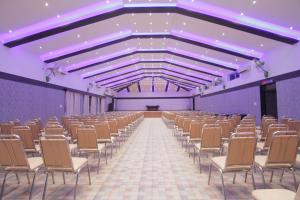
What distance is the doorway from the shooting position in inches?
672

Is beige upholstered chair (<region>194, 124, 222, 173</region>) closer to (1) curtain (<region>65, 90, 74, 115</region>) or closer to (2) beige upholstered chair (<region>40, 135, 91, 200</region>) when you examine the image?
(2) beige upholstered chair (<region>40, 135, 91, 200</region>)

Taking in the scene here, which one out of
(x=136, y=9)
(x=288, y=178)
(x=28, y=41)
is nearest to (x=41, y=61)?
(x=28, y=41)

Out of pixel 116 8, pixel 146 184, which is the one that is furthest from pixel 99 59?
pixel 146 184

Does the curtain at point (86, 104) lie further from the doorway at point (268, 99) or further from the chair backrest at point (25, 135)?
the chair backrest at point (25, 135)

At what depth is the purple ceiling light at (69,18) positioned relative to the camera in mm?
12648

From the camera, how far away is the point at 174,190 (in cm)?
438

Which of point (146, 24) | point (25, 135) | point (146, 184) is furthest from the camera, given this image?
point (146, 24)

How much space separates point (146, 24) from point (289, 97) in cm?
923

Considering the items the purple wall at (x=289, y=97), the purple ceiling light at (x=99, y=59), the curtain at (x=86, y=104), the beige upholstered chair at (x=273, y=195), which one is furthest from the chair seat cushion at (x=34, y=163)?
the curtain at (x=86, y=104)

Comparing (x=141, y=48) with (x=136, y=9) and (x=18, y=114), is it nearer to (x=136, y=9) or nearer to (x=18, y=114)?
(x=136, y=9)

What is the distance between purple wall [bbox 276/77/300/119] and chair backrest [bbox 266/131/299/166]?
10.5 meters

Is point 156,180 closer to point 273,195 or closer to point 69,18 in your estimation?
point 273,195

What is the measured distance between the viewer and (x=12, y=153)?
3828 mm

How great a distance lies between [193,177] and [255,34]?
10700 mm
